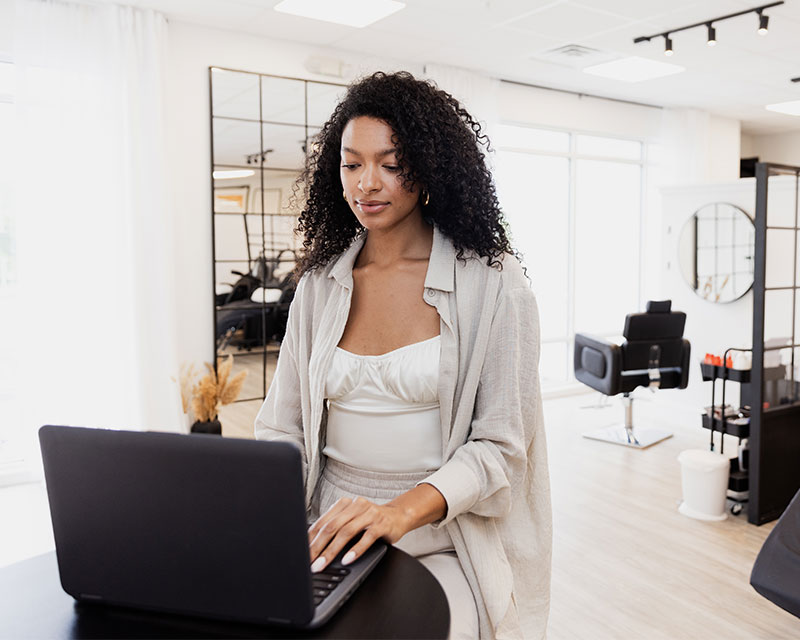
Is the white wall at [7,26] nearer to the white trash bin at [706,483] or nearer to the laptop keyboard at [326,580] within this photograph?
the laptop keyboard at [326,580]

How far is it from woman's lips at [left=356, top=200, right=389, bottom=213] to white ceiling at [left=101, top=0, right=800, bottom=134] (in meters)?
3.35

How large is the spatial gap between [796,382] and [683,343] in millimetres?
1267

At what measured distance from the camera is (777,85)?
6.46 metres

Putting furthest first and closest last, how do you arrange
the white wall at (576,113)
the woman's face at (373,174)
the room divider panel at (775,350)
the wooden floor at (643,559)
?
1. the white wall at (576,113)
2. the room divider panel at (775,350)
3. the wooden floor at (643,559)
4. the woman's face at (373,174)

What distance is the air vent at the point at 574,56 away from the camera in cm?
529

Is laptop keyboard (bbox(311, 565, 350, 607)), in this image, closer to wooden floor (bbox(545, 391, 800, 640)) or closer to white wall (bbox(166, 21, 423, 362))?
wooden floor (bbox(545, 391, 800, 640))

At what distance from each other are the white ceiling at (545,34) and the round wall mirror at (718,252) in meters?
1.22

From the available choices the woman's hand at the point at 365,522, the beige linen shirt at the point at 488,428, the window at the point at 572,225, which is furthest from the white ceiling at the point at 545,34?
the woman's hand at the point at 365,522

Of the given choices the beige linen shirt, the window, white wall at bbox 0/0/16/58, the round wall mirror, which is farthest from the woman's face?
the window

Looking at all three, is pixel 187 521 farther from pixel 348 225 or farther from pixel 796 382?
pixel 796 382

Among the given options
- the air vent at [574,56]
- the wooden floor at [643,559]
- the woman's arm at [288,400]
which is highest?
the air vent at [574,56]

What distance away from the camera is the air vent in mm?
5285

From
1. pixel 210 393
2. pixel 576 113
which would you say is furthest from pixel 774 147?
pixel 210 393

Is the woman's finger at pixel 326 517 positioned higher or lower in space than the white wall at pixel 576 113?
lower
